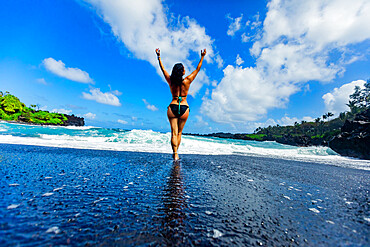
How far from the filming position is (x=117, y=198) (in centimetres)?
195

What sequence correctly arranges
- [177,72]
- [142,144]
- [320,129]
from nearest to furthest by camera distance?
1. [177,72]
2. [142,144]
3. [320,129]

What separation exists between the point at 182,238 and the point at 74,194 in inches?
61.1

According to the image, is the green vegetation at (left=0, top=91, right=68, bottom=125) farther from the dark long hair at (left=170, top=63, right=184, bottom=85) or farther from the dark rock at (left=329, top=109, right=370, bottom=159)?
the dark rock at (left=329, top=109, right=370, bottom=159)

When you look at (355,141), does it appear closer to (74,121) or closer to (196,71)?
(196,71)

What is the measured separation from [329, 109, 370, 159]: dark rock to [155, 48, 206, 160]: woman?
2737 cm

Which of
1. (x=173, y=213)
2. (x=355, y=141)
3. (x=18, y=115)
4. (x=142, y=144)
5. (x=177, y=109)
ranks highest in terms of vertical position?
(x=18, y=115)

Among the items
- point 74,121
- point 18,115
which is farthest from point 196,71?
point 74,121

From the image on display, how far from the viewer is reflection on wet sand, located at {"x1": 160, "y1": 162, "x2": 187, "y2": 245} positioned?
1208 mm

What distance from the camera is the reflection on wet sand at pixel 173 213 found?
1208mm

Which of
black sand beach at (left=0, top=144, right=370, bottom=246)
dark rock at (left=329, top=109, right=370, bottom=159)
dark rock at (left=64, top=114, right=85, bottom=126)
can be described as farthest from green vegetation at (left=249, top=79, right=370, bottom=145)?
dark rock at (left=64, top=114, right=85, bottom=126)

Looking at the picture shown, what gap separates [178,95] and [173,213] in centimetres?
409

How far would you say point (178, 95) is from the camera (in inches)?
208

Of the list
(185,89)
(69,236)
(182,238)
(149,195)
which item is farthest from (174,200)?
(185,89)

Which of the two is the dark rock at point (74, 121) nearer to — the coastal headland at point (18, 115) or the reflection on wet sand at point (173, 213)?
the coastal headland at point (18, 115)
